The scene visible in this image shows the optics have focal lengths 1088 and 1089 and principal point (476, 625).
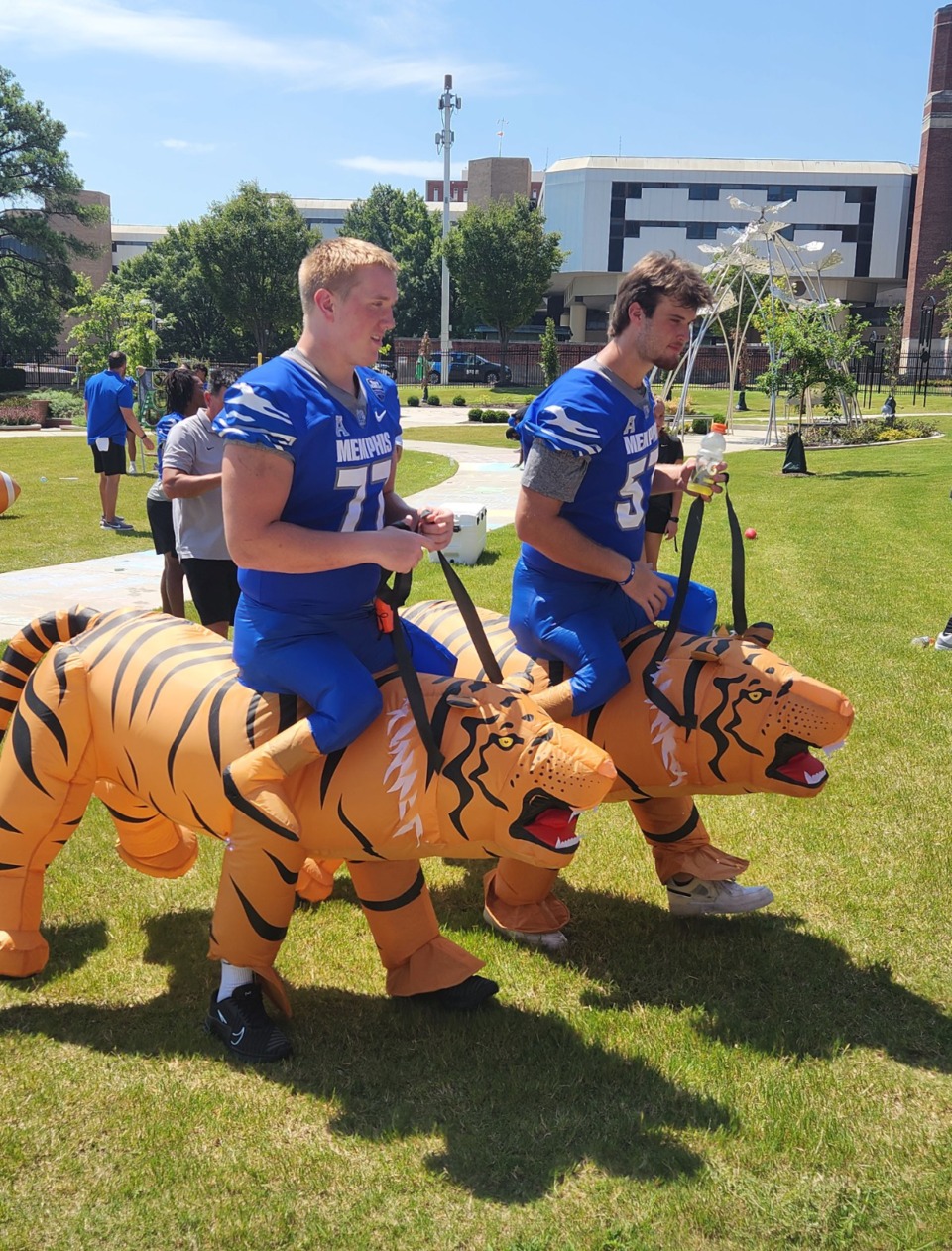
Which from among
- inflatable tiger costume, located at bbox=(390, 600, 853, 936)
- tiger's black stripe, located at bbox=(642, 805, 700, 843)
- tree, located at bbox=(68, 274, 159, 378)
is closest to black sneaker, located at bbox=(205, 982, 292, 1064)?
inflatable tiger costume, located at bbox=(390, 600, 853, 936)

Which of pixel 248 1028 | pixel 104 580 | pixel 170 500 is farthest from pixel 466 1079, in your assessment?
pixel 104 580

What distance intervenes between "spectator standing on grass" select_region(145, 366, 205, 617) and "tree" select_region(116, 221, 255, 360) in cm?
6018

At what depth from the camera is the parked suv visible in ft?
189

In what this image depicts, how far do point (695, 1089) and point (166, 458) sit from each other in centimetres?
513

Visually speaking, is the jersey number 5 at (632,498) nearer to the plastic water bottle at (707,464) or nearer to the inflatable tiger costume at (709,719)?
the plastic water bottle at (707,464)

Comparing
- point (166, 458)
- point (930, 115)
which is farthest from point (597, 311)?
point (166, 458)

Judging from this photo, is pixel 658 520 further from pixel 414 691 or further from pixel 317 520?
pixel 317 520

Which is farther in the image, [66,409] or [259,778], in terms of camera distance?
[66,409]

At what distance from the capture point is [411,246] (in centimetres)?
6838

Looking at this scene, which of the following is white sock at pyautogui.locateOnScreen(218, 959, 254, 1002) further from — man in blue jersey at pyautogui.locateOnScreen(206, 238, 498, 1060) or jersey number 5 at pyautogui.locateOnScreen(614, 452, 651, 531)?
jersey number 5 at pyautogui.locateOnScreen(614, 452, 651, 531)

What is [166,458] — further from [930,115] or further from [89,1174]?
[930,115]

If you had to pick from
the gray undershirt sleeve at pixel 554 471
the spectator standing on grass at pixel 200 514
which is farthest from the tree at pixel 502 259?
the gray undershirt sleeve at pixel 554 471

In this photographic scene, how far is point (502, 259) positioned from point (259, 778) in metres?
60.9

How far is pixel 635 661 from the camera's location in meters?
4.11
